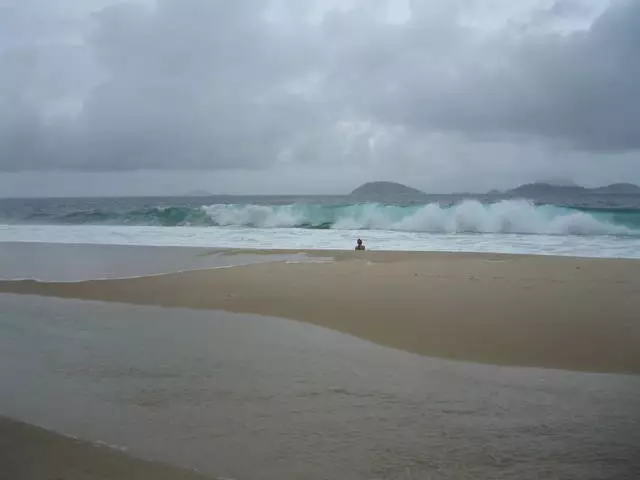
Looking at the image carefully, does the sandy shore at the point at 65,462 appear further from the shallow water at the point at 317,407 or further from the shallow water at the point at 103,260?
the shallow water at the point at 103,260

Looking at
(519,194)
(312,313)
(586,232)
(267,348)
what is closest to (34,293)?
(312,313)

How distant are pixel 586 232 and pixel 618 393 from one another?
20.1m

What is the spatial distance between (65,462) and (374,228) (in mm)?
24077

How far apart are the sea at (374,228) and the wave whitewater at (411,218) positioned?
4 cm

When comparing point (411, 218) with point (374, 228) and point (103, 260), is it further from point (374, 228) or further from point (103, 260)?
point (103, 260)

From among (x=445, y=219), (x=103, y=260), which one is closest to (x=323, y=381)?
(x=103, y=260)

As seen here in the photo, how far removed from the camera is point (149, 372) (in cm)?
442

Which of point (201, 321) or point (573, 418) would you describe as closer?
point (573, 418)

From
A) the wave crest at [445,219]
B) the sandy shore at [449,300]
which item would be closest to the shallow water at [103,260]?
the sandy shore at [449,300]

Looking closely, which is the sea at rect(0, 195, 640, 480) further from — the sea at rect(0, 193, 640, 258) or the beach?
the sea at rect(0, 193, 640, 258)

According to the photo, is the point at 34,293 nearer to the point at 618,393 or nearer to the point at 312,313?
the point at 312,313

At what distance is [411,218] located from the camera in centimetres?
2566

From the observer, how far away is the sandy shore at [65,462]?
9.12 feet

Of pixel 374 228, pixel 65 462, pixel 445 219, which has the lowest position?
pixel 65 462
